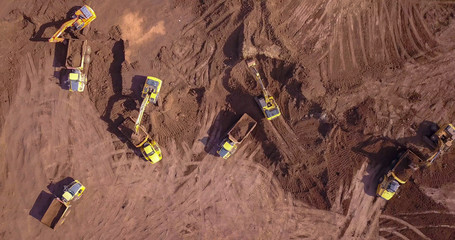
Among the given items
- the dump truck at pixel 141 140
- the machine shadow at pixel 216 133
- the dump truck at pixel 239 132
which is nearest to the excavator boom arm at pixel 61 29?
the dump truck at pixel 141 140

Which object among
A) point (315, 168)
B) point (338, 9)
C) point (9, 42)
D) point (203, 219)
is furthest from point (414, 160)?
point (9, 42)

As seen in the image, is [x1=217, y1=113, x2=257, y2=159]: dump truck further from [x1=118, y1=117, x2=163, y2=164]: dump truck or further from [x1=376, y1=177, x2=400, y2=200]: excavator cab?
[x1=376, y1=177, x2=400, y2=200]: excavator cab

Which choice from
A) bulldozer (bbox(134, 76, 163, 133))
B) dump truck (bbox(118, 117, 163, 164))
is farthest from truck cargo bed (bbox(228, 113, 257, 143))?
bulldozer (bbox(134, 76, 163, 133))

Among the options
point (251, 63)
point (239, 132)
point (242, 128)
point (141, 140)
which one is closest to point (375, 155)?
point (242, 128)

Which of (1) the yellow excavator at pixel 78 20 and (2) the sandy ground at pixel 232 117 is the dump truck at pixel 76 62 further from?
(1) the yellow excavator at pixel 78 20

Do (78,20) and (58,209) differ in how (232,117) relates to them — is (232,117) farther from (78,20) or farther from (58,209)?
(58,209)

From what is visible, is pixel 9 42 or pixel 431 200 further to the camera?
pixel 9 42

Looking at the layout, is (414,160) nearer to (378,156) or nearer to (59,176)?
(378,156)

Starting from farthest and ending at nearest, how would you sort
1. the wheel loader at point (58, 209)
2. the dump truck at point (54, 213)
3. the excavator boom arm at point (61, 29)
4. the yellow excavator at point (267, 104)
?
1. the dump truck at point (54, 213)
2. the wheel loader at point (58, 209)
3. the excavator boom arm at point (61, 29)
4. the yellow excavator at point (267, 104)
